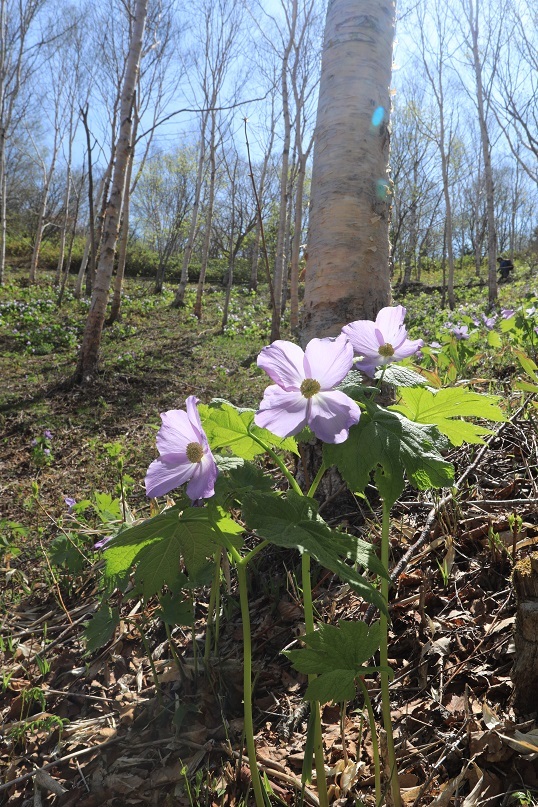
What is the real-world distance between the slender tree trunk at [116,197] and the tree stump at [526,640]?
5.80 metres

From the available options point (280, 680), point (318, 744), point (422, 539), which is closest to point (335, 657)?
point (318, 744)

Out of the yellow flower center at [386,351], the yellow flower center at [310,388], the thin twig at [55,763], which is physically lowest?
the thin twig at [55,763]

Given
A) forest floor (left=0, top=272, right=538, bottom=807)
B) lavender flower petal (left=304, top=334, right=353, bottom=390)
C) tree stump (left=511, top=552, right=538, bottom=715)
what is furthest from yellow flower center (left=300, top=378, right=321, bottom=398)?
forest floor (left=0, top=272, right=538, bottom=807)

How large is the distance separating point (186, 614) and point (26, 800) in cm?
56

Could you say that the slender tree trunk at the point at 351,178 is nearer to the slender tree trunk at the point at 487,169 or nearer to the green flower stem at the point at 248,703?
the green flower stem at the point at 248,703

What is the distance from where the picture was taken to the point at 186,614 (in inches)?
46.8

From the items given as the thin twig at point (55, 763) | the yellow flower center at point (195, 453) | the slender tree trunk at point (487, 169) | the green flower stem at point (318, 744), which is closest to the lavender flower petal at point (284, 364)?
the yellow flower center at point (195, 453)

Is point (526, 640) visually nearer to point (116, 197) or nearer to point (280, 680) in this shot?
point (280, 680)

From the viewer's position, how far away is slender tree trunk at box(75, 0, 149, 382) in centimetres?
593

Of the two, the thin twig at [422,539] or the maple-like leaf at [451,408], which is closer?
the maple-like leaf at [451,408]

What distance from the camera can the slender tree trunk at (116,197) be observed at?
19.4 ft

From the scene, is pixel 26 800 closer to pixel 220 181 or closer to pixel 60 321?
pixel 60 321

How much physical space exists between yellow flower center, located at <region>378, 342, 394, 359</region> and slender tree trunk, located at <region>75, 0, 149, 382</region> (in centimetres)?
561

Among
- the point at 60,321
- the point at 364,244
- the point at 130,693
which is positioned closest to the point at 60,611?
the point at 130,693
